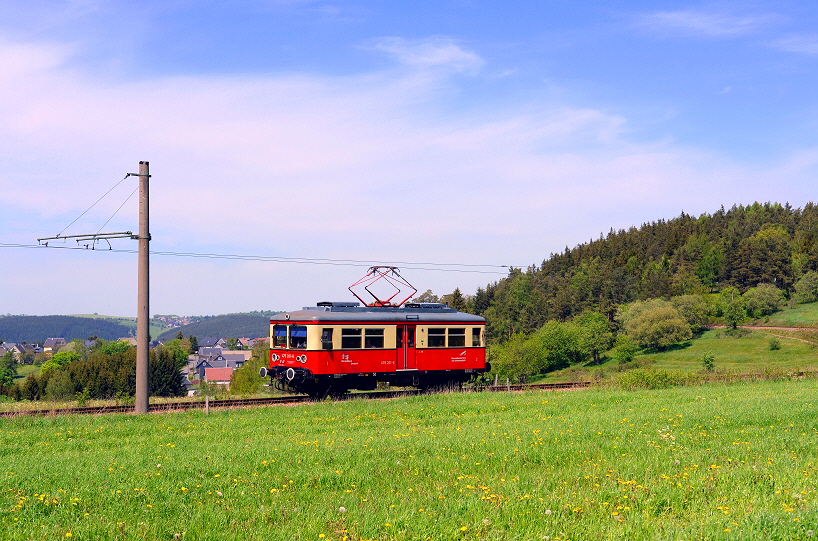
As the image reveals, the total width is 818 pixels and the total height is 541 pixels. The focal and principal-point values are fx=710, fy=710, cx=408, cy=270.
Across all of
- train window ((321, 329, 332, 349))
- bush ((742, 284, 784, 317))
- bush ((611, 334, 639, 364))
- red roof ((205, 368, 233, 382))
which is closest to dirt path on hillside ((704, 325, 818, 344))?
bush ((742, 284, 784, 317))

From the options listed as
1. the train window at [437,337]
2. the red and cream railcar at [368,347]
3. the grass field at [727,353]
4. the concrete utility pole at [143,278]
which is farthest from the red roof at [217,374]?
the concrete utility pole at [143,278]

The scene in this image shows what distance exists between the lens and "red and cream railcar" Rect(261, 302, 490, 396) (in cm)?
2336

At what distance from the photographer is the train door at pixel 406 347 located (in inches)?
974

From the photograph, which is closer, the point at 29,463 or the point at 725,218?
the point at 29,463

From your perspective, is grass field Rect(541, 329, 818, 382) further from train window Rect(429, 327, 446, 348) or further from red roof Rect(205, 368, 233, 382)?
red roof Rect(205, 368, 233, 382)

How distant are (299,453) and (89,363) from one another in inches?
3620

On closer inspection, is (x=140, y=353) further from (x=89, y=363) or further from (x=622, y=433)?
(x=89, y=363)

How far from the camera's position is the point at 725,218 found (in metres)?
174

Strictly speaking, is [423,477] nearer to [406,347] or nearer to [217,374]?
[406,347]

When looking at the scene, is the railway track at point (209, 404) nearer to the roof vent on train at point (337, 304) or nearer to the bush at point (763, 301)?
the roof vent on train at point (337, 304)

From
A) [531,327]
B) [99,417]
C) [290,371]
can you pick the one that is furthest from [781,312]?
[99,417]

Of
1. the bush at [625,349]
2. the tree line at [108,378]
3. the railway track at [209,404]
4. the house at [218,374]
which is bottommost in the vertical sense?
the house at [218,374]

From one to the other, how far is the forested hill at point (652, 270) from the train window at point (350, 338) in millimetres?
87008

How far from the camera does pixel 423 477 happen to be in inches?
373
